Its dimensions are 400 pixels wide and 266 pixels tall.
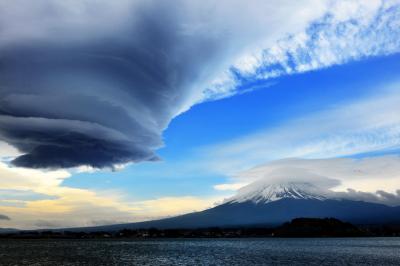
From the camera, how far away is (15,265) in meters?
89.2

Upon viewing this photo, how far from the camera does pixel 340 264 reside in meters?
92.4

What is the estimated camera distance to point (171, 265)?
92.2m

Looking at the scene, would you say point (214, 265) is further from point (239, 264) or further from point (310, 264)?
point (310, 264)

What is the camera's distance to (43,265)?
8975 cm

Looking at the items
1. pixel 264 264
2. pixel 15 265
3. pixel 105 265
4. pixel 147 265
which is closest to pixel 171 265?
pixel 147 265

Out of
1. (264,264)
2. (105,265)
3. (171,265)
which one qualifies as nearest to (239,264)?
(264,264)

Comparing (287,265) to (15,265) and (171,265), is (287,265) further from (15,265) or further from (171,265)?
(15,265)

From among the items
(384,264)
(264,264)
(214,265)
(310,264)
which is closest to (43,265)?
(214,265)

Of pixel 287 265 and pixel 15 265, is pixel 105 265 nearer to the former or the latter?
pixel 15 265

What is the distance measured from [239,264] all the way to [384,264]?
30754mm

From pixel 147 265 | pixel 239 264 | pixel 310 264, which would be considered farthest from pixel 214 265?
pixel 310 264

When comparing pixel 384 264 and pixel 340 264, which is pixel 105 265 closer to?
pixel 340 264

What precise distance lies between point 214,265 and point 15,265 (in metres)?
41.4

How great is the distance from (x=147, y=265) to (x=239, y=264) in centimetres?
1976
